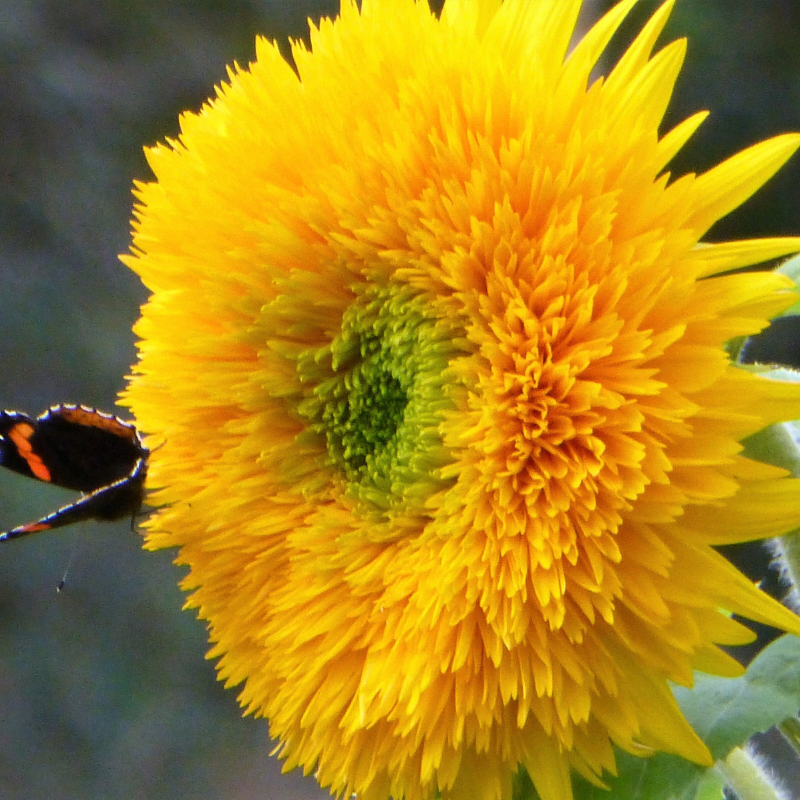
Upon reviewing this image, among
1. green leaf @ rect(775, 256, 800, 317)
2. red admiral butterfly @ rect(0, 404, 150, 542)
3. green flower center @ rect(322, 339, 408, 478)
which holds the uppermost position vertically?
green leaf @ rect(775, 256, 800, 317)

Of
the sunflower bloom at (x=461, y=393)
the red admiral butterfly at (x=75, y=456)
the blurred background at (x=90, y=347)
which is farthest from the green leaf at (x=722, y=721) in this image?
the blurred background at (x=90, y=347)

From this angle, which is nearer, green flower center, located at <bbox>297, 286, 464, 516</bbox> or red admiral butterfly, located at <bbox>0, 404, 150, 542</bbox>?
green flower center, located at <bbox>297, 286, 464, 516</bbox>

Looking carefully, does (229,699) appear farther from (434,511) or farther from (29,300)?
(434,511)

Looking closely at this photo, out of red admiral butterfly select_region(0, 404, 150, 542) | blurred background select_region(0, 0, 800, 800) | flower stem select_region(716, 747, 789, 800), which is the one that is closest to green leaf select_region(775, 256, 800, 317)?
flower stem select_region(716, 747, 789, 800)

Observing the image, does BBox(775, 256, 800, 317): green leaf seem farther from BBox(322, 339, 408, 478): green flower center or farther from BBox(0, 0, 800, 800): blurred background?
BBox(0, 0, 800, 800): blurred background

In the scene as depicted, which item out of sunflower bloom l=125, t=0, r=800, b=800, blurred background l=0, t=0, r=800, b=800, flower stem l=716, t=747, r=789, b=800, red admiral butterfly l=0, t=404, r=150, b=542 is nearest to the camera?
sunflower bloom l=125, t=0, r=800, b=800

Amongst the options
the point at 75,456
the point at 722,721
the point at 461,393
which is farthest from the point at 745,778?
the point at 75,456

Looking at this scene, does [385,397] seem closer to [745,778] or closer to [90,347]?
[745,778]
